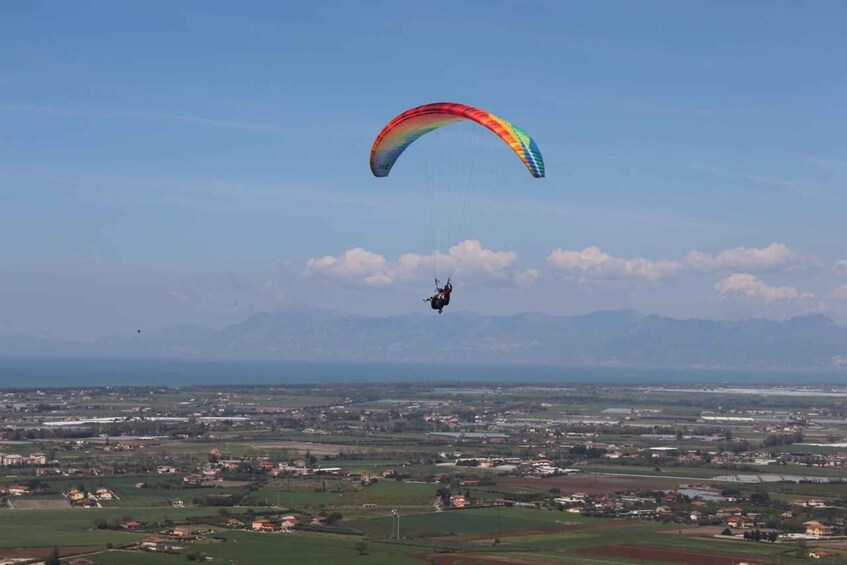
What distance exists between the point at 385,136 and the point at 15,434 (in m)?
82.0

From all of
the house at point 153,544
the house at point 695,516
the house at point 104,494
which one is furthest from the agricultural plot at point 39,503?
the house at point 695,516

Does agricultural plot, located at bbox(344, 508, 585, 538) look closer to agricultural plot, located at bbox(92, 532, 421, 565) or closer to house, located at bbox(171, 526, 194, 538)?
agricultural plot, located at bbox(92, 532, 421, 565)

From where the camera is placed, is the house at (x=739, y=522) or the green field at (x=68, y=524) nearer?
the green field at (x=68, y=524)

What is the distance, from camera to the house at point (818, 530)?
198 ft

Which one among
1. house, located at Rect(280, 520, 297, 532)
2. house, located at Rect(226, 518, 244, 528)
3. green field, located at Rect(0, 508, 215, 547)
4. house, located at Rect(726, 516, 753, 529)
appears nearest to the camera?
green field, located at Rect(0, 508, 215, 547)

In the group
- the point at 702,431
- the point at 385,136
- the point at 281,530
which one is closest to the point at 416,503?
the point at 281,530

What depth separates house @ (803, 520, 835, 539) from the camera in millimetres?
60250

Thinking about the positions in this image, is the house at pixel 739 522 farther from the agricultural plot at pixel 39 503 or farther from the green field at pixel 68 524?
the agricultural plot at pixel 39 503

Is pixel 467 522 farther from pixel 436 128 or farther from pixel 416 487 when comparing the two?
pixel 436 128

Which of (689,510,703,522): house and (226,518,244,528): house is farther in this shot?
(689,510,703,522): house

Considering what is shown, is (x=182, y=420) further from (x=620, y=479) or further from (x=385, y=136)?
(x=385, y=136)

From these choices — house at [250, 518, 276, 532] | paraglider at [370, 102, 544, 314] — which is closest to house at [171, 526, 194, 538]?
house at [250, 518, 276, 532]

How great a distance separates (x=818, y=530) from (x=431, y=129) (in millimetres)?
A: 30296

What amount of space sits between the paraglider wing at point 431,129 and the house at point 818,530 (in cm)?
2902
